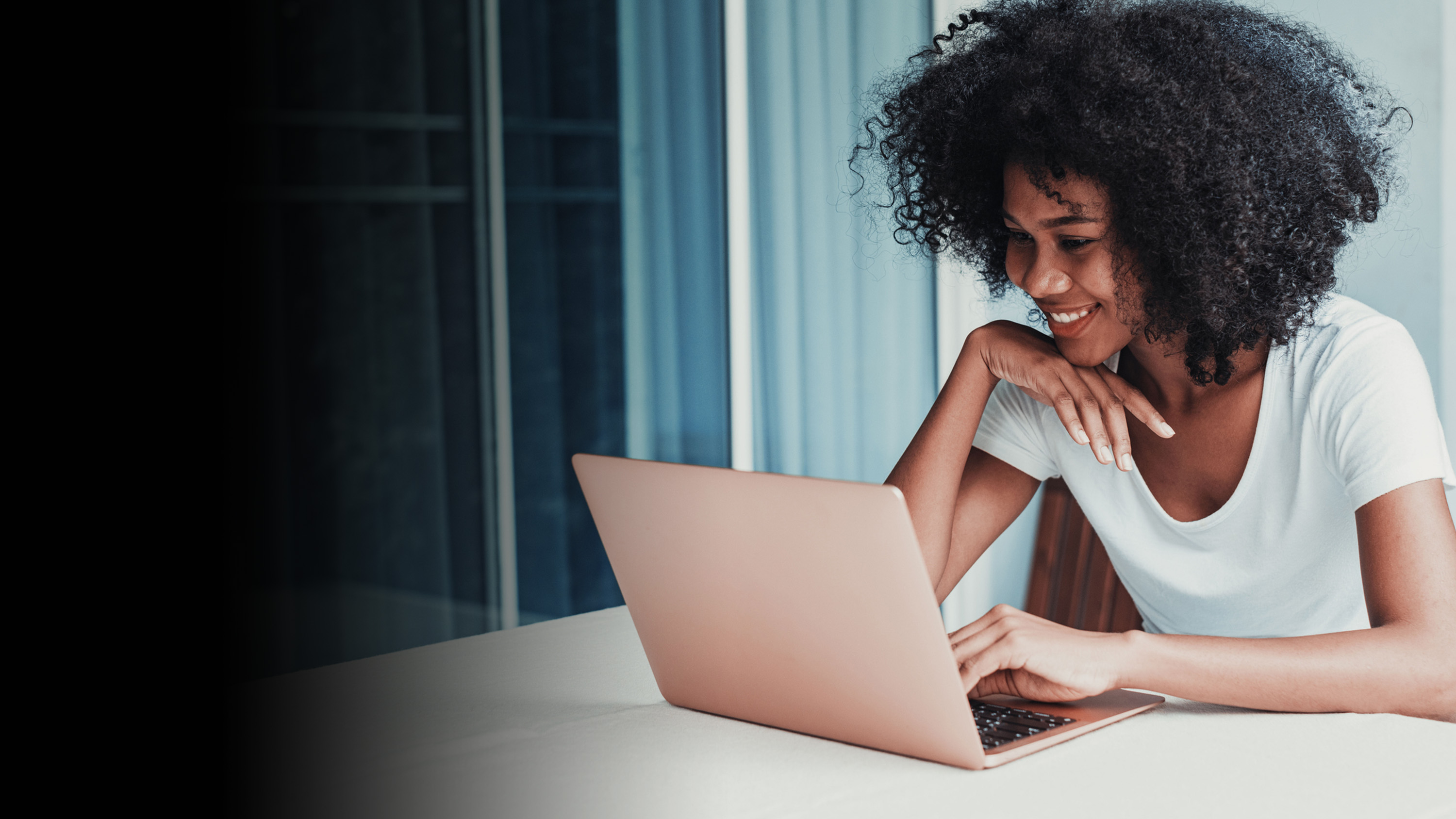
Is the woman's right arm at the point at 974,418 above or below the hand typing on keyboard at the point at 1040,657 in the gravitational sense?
above

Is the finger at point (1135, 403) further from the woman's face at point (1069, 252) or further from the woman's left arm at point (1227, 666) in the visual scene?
the woman's left arm at point (1227, 666)

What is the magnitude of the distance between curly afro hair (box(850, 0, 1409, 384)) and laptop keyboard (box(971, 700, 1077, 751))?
49cm

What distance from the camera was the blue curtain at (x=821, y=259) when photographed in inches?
109

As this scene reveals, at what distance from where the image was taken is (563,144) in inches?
103

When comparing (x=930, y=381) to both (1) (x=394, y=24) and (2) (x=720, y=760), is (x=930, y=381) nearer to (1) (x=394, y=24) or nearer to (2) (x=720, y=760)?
(1) (x=394, y=24)

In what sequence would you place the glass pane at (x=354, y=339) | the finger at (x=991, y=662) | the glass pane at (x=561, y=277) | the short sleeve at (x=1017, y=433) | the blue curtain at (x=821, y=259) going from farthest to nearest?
the blue curtain at (x=821, y=259) → the glass pane at (x=561, y=277) → the glass pane at (x=354, y=339) → the short sleeve at (x=1017, y=433) → the finger at (x=991, y=662)

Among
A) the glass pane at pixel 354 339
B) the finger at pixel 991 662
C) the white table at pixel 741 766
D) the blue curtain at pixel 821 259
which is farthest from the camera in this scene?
the blue curtain at pixel 821 259

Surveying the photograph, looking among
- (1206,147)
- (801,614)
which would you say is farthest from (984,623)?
(1206,147)

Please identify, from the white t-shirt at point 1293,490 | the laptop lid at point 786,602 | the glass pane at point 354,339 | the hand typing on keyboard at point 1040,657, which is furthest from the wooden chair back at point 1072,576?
the laptop lid at point 786,602

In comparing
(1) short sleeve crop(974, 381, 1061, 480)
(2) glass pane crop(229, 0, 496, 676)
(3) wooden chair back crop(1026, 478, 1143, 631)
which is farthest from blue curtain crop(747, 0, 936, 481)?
(1) short sleeve crop(974, 381, 1061, 480)

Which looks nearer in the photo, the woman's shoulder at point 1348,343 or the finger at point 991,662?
the finger at point 991,662

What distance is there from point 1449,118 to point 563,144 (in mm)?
1691

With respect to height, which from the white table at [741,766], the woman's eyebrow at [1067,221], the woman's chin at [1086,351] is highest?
the woman's eyebrow at [1067,221]

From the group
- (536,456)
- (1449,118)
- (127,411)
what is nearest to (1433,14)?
(1449,118)
